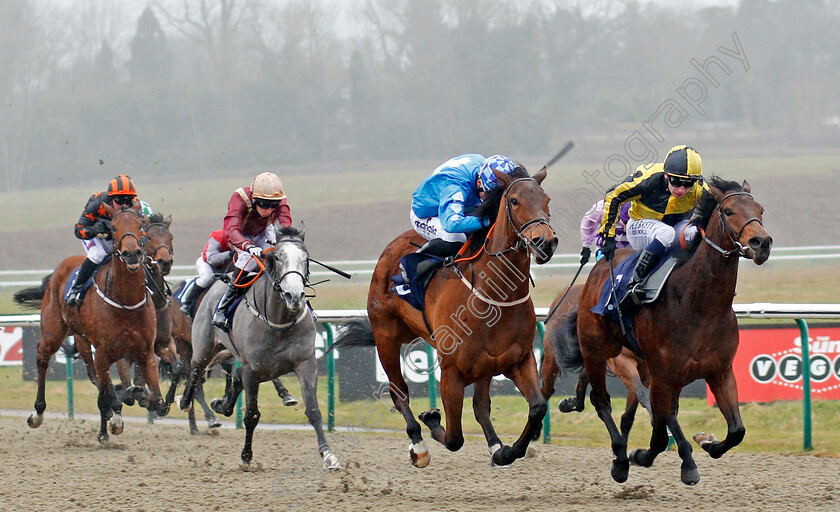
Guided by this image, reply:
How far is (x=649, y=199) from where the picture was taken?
19.2 feet

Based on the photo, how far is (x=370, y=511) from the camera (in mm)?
5406

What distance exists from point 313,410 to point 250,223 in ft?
4.83

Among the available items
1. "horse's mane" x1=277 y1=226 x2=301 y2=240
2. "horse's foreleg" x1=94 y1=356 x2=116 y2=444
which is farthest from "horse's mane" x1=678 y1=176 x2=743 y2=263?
"horse's foreleg" x1=94 y1=356 x2=116 y2=444

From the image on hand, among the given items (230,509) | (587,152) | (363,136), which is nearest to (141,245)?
(230,509)

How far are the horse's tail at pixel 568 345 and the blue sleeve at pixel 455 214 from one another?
1.43 meters

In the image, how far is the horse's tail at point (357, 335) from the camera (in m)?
6.98

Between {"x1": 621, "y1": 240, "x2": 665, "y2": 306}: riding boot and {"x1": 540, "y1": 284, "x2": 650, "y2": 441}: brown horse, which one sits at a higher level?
{"x1": 621, "y1": 240, "x2": 665, "y2": 306}: riding boot

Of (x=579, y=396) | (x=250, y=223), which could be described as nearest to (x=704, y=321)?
(x=579, y=396)

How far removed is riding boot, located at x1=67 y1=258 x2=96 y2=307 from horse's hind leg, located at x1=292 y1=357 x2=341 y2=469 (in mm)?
2414

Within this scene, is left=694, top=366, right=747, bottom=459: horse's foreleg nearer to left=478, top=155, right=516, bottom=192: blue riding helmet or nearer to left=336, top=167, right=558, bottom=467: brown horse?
left=336, top=167, right=558, bottom=467: brown horse

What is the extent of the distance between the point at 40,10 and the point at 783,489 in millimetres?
36016

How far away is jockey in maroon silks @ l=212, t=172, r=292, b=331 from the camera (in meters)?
6.80

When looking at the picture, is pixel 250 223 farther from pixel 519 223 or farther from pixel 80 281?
pixel 519 223

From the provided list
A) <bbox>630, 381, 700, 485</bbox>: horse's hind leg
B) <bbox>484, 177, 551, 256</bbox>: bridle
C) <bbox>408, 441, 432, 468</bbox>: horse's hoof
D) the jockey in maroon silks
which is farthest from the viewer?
the jockey in maroon silks
